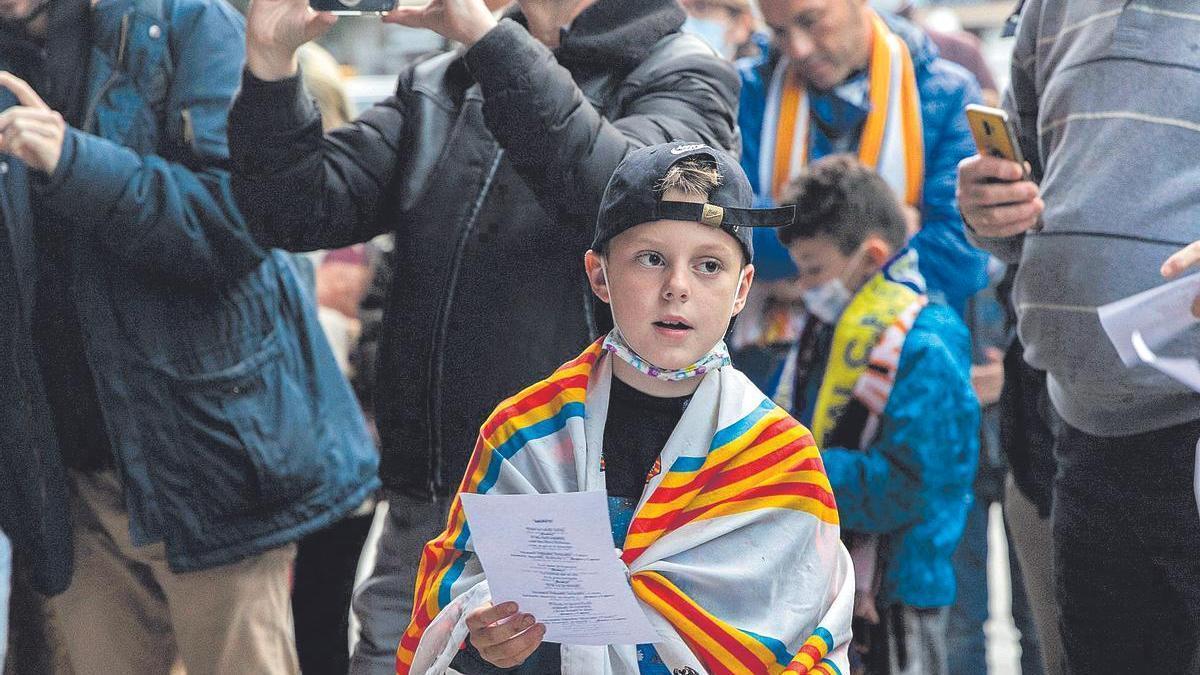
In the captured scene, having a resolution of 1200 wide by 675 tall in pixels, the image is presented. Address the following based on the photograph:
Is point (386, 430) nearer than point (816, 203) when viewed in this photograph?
Yes

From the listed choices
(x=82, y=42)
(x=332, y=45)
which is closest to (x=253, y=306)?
(x=82, y=42)

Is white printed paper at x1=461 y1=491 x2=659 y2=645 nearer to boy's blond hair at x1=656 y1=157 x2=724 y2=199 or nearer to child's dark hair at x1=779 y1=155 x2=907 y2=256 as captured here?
boy's blond hair at x1=656 y1=157 x2=724 y2=199

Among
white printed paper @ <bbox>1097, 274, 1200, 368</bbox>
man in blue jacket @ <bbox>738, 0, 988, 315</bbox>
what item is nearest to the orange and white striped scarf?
man in blue jacket @ <bbox>738, 0, 988, 315</bbox>

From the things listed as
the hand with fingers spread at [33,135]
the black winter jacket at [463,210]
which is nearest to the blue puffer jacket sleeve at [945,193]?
the black winter jacket at [463,210]

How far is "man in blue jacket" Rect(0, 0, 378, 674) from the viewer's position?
3398 mm

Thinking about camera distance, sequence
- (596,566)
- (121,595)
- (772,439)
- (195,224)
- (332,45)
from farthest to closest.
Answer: (332,45)
(121,595)
(195,224)
(772,439)
(596,566)

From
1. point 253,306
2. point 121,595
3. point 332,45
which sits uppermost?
point 253,306

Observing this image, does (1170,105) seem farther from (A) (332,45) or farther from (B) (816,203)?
(A) (332,45)

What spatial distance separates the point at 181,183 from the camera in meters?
3.42

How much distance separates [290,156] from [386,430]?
0.53m

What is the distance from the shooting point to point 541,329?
2.90 m

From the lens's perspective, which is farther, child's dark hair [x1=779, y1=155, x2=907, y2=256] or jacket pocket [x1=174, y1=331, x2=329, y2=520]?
child's dark hair [x1=779, y1=155, x2=907, y2=256]

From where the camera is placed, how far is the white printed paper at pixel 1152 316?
2.49 metres

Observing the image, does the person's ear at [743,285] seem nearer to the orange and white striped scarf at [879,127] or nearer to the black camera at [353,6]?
the black camera at [353,6]
